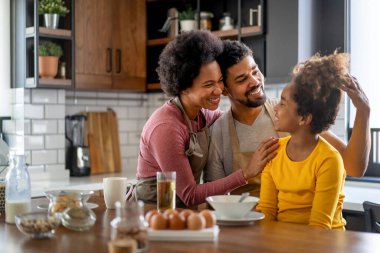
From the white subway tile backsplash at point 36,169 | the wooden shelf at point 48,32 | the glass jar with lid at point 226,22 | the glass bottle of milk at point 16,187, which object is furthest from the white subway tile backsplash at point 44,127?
Answer: the glass bottle of milk at point 16,187

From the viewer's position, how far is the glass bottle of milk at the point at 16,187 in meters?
2.10

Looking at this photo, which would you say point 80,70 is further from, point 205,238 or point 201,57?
point 205,238

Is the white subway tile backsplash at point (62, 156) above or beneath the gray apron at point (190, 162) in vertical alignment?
beneath

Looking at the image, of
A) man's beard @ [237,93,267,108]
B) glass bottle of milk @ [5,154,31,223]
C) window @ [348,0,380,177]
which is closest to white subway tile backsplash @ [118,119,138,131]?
window @ [348,0,380,177]

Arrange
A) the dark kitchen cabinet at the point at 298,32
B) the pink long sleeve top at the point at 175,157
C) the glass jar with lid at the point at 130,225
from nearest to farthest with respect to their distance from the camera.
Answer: the glass jar with lid at the point at 130,225
the pink long sleeve top at the point at 175,157
the dark kitchen cabinet at the point at 298,32

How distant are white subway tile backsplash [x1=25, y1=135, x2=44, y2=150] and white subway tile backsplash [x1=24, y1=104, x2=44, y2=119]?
0.48 feet

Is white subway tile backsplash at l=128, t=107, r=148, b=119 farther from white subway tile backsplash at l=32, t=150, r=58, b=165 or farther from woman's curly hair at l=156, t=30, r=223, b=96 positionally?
woman's curly hair at l=156, t=30, r=223, b=96

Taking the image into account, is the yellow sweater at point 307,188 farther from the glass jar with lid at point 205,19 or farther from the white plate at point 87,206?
the glass jar with lid at point 205,19

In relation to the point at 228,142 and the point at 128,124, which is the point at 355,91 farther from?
the point at 128,124

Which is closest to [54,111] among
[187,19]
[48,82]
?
[48,82]

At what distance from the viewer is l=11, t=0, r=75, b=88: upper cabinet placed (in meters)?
4.18

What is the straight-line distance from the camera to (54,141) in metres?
4.50

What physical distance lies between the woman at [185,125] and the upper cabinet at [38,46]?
64.1 inches

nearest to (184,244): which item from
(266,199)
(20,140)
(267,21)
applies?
(266,199)
